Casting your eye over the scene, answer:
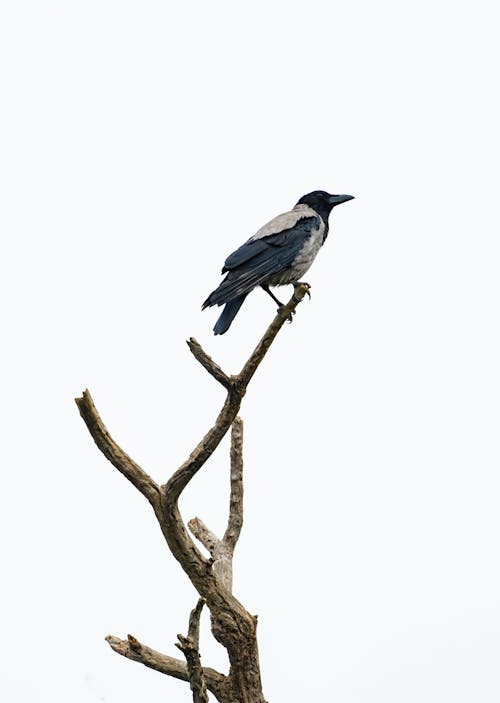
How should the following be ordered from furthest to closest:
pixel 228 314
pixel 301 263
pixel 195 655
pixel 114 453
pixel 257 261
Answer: pixel 301 263, pixel 257 261, pixel 228 314, pixel 114 453, pixel 195 655

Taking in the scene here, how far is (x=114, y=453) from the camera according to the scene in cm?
689

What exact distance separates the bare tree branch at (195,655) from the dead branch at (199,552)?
26 millimetres

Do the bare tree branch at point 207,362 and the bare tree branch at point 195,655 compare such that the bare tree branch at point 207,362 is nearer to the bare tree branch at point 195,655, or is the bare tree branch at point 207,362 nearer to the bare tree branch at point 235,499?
the bare tree branch at point 235,499

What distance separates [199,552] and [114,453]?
0.93 metres

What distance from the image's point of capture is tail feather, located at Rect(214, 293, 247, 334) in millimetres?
7848

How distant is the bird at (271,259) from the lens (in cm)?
798

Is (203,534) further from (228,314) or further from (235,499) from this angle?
(228,314)

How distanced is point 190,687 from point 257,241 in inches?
139

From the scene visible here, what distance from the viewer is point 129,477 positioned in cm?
699

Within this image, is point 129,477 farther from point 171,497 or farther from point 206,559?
point 206,559

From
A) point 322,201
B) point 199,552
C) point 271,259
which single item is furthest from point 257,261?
point 199,552

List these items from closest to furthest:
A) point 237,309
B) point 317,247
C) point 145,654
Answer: point 145,654, point 237,309, point 317,247

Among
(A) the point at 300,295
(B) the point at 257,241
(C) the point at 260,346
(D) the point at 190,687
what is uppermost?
(B) the point at 257,241

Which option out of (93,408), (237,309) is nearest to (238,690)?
(93,408)
